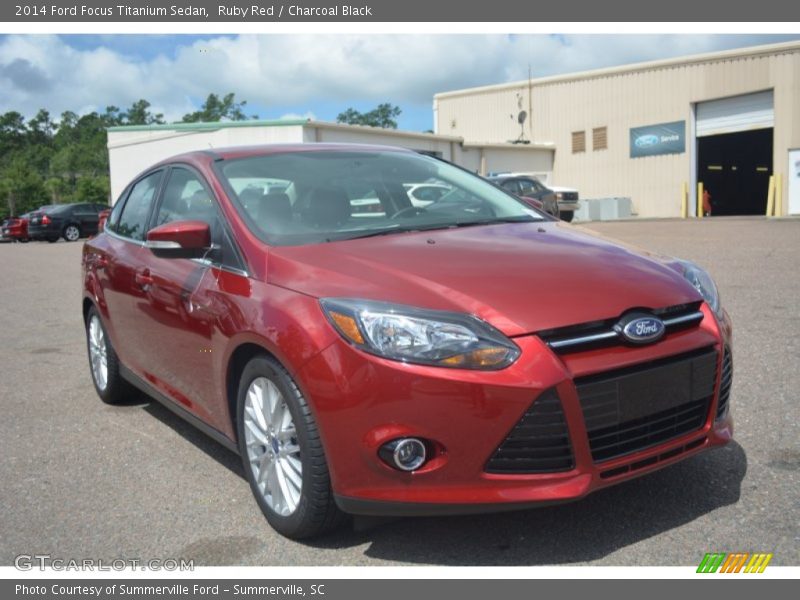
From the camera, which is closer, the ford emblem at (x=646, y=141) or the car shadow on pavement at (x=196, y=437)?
the car shadow on pavement at (x=196, y=437)

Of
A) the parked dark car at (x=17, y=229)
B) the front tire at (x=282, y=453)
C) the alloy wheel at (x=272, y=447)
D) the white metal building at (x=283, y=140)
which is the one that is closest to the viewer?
the front tire at (x=282, y=453)

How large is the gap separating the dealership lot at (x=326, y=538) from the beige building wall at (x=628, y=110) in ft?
93.3

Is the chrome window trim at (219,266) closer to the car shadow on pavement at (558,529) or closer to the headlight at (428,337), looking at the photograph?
the headlight at (428,337)

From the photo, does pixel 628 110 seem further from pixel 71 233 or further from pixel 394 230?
pixel 394 230

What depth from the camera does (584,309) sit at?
9.38 feet

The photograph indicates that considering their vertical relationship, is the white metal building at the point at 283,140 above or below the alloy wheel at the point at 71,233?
above

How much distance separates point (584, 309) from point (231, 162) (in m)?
2.16

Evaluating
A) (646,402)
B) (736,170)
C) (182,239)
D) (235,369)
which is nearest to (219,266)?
(182,239)

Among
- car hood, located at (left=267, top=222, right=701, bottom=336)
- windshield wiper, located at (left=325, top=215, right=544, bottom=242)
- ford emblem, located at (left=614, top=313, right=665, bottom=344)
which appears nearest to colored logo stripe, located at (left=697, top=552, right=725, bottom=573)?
ford emblem, located at (left=614, top=313, right=665, bottom=344)

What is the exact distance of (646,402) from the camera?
9.54 ft

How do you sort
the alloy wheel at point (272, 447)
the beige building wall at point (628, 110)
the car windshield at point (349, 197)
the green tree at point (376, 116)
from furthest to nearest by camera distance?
the green tree at point (376, 116)
the beige building wall at point (628, 110)
the car windshield at point (349, 197)
the alloy wheel at point (272, 447)

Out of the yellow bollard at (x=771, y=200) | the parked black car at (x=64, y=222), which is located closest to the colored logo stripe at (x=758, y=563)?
the parked black car at (x=64, y=222)

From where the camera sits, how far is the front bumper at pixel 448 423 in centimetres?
270

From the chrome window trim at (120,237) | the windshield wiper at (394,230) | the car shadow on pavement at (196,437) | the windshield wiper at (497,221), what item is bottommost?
the car shadow on pavement at (196,437)
